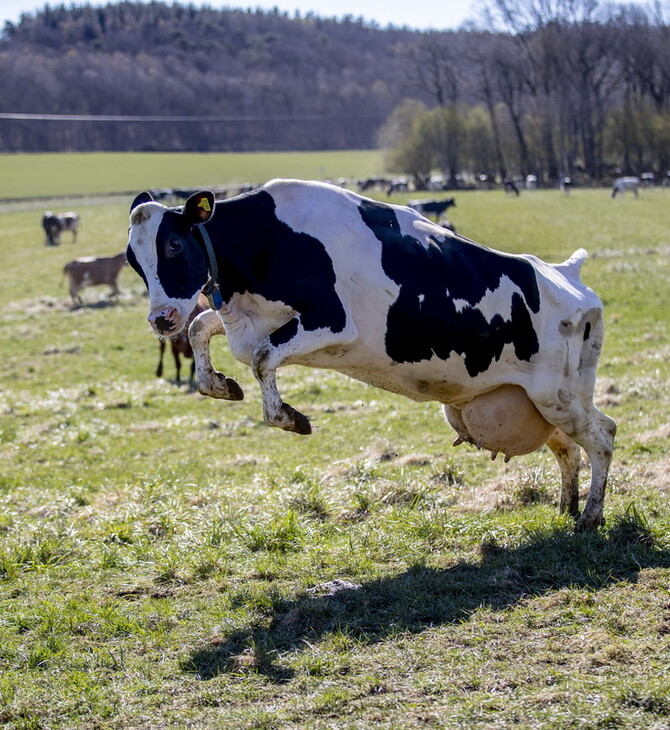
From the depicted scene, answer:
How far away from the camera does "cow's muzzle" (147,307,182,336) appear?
622 cm

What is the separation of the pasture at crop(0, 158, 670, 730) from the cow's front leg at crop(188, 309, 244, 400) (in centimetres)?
125

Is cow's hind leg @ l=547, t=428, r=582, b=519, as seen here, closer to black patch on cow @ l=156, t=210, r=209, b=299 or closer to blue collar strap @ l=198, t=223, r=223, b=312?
blue collar strap @ l=198, t=223, r=223, b=312

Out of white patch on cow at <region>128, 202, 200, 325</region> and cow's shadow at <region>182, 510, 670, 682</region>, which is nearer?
cow's shadow at <region>182, 510, 670, 682</region>

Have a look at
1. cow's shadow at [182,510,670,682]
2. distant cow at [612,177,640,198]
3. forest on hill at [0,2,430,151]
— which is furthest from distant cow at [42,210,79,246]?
forest on hill at [0,2,430,151]

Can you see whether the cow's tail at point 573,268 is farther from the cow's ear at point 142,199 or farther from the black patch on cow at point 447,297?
the cow's ear at point 142,199

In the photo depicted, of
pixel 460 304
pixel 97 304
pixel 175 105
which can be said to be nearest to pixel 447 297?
pixel 460 304

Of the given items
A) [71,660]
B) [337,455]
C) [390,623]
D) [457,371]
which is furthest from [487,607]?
[337,455]

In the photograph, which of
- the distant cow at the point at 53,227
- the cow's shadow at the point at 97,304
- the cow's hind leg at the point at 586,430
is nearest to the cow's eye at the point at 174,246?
the cow's hind leg at the point at 586,430

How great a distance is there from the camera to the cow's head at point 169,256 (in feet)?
20.6

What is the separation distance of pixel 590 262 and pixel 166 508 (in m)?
22.2

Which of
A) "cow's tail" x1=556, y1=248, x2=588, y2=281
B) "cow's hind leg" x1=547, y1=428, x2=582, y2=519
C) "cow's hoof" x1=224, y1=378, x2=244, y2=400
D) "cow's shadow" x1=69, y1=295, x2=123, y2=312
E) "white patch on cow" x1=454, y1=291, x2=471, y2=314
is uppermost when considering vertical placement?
"cow's tail" x1=556, y1=248, x2=588, y2=281

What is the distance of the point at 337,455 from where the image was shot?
35.8 ft

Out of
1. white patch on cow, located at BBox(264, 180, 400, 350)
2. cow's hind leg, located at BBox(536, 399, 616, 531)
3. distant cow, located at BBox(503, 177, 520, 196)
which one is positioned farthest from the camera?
distant cow, located at BBox(503, 177, 520, 196)

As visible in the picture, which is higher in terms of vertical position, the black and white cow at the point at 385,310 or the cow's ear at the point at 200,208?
the cow's ear at the point at 200,208
